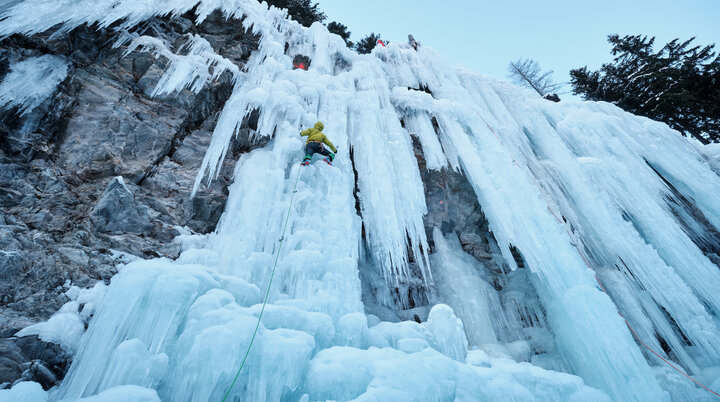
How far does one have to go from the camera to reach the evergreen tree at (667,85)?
9.95m

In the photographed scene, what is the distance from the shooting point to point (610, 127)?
7711 millimetres

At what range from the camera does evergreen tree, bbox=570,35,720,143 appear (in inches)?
392

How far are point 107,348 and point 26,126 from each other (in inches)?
142

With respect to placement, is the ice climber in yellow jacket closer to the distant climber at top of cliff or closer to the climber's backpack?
the climber's backpack

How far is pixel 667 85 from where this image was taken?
10.4 m

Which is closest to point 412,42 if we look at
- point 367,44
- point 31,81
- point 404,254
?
point 367,44

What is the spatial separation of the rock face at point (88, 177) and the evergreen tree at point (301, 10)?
7655mm

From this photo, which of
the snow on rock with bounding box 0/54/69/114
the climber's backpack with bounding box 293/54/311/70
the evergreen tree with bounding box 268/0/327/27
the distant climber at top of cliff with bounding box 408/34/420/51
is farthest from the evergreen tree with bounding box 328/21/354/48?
the snow on rock with bounding box 0/54/69/114

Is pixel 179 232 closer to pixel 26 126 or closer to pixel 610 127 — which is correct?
pixel 26 126

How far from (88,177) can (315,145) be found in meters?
3.28

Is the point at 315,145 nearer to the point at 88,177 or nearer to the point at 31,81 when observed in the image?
the point at 88,177

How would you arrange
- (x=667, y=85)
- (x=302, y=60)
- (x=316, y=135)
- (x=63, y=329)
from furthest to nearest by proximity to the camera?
(x=667, y=85)
(x=302, y=60)
(x=316, y=135)
(x=63, y=329)

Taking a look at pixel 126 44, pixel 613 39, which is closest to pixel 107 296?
pixel 126 44

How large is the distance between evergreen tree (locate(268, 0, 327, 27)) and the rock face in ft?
25.1
